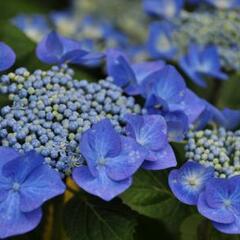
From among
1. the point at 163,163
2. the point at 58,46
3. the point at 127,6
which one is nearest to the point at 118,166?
the point at 163,163

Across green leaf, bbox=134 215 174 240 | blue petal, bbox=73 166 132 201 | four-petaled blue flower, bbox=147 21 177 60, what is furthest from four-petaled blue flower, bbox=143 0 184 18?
blue petal, bbox=73 166 132 201

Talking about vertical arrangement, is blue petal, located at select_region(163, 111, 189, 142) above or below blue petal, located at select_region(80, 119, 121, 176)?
below

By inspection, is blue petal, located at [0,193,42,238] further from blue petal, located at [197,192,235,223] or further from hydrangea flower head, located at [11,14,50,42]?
hydrangea flower head, located at [11,14,50,42]

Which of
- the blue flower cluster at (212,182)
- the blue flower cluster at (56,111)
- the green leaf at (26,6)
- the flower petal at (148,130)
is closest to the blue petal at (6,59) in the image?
the blue flower cluster at (56,111)

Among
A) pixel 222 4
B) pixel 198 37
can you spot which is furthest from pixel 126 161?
pixel 222 4

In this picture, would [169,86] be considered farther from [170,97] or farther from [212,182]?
[212,182]

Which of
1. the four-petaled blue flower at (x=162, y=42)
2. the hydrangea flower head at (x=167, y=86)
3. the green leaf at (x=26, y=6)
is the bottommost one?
the green leaf at (x=26, y=6)

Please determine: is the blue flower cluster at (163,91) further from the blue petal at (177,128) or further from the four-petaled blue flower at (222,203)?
the four-petaled blue flower at (222,203)

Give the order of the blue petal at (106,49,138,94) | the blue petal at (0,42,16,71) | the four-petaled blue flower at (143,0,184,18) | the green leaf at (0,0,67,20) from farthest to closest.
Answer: the green leaf at (0,0,67,20)
the four-petaled blue flower at (143,0,184,18)
the blue petal at (106,49,138,94)
the blue petal at (0,42,16,71)
